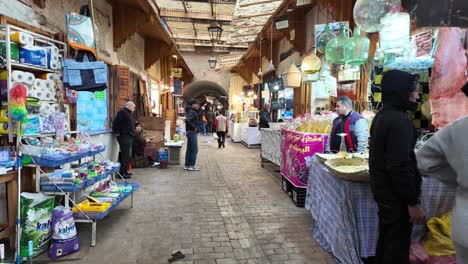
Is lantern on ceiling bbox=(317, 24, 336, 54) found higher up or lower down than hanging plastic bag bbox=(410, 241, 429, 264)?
higher up

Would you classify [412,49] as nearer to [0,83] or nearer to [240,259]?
[240,259]

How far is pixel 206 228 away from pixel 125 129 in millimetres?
3566

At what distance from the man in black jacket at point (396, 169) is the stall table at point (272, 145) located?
4377 millimetres

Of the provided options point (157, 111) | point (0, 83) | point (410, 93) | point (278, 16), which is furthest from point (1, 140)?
point (157, 111)

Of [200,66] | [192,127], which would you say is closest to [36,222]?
[192,127]

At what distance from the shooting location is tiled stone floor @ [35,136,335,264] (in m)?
3.22

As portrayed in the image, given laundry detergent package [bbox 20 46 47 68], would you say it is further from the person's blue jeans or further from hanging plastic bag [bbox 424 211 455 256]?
hanging plastic bag [bbox 424 211 455 256]

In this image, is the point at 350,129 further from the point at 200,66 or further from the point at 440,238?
the point at 200,66

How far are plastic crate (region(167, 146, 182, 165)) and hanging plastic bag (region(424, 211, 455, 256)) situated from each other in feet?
22.9

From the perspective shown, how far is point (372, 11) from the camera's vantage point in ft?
10.4

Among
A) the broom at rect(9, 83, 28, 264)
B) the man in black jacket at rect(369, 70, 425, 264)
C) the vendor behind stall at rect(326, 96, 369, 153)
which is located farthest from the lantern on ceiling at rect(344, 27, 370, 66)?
the broom at rect(9, 83, 28, 264)

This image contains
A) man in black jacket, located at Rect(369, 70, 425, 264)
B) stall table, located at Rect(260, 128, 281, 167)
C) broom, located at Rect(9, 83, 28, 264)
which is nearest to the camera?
man in black jacket, located at Rect(369, 70, 425, 264)

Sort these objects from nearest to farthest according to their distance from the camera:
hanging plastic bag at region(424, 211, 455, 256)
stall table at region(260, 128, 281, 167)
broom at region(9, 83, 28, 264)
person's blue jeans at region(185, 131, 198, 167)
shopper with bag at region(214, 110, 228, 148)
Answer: hanging plastic bag at region(424, 211, 455, 256)
broom at region(9, 83, 28, 264)
stall table at region(260, 128, 281, 167)
person's blue jeans at region(185, 131, 198, 167)
shopper with bag at region(214, 110, 228, 148)

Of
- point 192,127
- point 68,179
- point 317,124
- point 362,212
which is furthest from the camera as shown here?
point 192,127
